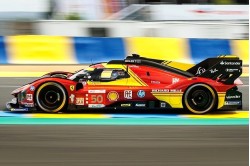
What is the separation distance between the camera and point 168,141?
6.79 metres

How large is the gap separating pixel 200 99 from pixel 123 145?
2736mm

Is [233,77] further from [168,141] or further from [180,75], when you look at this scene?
[168,141]

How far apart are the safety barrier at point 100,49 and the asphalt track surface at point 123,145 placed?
9028mm

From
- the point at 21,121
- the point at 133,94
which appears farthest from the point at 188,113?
the point at 21,121

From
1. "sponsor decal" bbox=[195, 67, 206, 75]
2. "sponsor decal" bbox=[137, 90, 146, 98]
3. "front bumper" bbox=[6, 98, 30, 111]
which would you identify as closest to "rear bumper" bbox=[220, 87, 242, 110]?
"sponsor decal" bbox=[195, 67, 206, 75]

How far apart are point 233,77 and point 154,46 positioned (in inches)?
314

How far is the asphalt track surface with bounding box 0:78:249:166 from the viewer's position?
5.75 meters

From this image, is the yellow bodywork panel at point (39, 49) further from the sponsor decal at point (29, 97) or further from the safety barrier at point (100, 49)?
the sponsor decal at point (29, 97)

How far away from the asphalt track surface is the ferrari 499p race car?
1.05 meters

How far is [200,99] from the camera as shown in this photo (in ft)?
29.3

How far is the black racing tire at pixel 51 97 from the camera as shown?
28.8 feet

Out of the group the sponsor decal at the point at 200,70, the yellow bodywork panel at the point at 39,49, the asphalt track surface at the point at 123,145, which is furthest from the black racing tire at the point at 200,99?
the yellow bodywork panel at the point at 39,49

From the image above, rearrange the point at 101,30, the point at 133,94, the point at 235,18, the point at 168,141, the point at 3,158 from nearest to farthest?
the point at 3,158, the point at 168,141, the point at 133,94, the point at 101,30, the point at 235,18

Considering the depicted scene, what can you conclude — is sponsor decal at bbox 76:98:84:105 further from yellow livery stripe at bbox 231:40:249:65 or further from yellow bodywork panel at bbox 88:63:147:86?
yellow livery stripe at bbox 231:40:249:65
